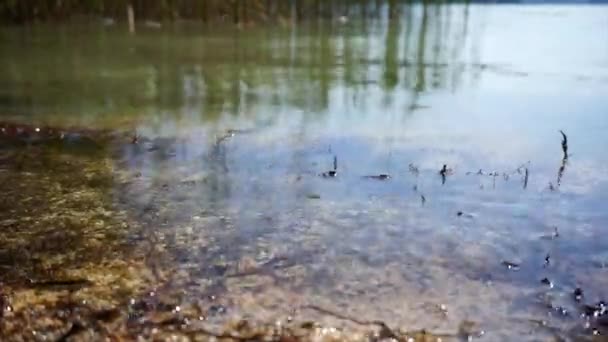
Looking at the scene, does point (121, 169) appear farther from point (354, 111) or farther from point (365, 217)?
point (354, 111)

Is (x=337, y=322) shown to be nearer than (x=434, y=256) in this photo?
Yes

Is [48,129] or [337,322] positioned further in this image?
[48,129]

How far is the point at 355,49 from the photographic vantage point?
21.2 meters

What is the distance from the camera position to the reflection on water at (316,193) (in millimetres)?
4473

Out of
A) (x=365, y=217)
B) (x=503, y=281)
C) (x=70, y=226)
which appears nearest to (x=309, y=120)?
(x=365, y=217)

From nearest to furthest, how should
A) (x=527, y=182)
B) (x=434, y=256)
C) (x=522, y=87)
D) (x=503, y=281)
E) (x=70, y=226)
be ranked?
(x=503, y=281) → (x=434, y=256) → (x=70, y=226) → (x=527, y=182) → (x=522, y=87)

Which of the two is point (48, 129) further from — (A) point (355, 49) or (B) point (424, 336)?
(A) point (355, 49)

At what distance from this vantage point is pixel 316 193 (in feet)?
21.4

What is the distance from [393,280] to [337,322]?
2.46 ft

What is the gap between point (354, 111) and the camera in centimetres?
1073

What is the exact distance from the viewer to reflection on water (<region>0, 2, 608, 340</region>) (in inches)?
176

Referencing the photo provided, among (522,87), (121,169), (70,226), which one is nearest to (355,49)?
(522,87)

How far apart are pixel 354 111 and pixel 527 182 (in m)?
4.23

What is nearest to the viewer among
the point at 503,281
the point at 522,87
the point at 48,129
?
the point at 503,281
